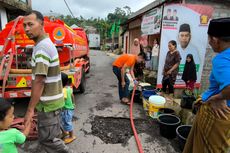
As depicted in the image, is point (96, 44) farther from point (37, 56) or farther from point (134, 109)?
point (37, 56)

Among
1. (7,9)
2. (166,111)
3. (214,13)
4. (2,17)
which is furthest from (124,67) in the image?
(7,9)

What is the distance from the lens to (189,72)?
222 inches

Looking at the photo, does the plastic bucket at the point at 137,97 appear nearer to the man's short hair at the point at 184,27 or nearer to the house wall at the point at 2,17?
the man's short hair at the point at 184,27

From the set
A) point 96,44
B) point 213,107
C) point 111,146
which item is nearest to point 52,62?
point 213,107

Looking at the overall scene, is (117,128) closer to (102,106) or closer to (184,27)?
(102,106)

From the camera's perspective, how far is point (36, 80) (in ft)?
6.17

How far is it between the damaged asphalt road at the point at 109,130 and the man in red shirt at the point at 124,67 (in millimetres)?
338

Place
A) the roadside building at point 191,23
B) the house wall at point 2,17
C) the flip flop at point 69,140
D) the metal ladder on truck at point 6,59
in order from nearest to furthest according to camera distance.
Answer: the flip flop at point 69,140 < the metal ladder on truck at point 6,59 < the roadside building at point 191,23 < the house wall at point 2,17

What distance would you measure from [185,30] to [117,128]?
362cm

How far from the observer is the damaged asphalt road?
3102 mm

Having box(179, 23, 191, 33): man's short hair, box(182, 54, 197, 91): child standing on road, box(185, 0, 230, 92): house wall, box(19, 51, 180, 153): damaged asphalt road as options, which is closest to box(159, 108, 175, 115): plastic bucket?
box(19, 51, 180, 153): damaged asphalt road

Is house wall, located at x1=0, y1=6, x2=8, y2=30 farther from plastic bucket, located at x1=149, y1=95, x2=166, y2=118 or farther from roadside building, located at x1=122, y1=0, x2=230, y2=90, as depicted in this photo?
plastic bucket, located at x1=149, y1=95, x2=166, y2=118

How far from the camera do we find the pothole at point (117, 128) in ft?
11.2

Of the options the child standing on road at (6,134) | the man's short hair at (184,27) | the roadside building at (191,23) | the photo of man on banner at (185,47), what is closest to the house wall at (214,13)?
the roadside building at (191,23)
